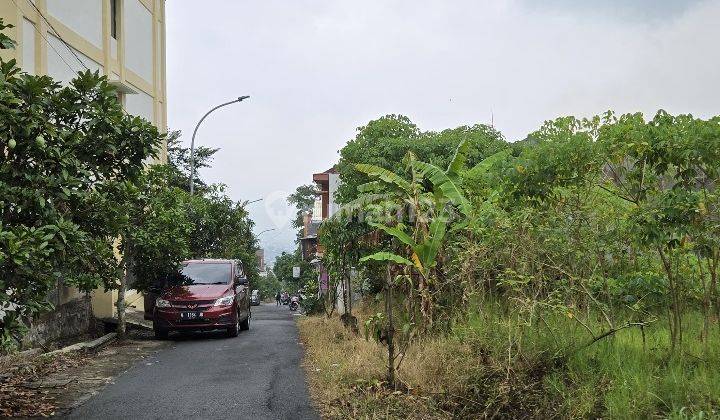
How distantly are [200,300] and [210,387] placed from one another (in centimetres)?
626

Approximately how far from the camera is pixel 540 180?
6594 millimetres

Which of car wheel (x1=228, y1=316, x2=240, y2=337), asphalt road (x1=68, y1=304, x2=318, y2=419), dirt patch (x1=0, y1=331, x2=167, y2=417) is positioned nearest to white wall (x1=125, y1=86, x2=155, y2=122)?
car wheel (x1=228, y1=316, x2=240, y2=337)

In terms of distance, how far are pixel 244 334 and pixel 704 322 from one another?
12.1 meters

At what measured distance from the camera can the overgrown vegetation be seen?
564 cm

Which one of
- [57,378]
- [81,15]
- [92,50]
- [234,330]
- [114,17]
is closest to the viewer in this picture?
[57,378]

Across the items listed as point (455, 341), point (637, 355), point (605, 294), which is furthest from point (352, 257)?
point (637, 355)

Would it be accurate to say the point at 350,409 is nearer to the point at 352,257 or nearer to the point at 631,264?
the point at 631,264

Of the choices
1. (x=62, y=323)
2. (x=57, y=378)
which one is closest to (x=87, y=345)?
(x=62, y=323)

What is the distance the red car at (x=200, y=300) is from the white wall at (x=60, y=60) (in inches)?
201

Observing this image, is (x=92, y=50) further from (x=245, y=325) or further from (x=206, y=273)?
(x=245, y=325)

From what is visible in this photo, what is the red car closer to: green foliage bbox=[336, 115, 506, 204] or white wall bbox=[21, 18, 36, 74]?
green foliage bbox=[336, 115, 506, 204]

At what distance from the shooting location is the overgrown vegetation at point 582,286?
564 centimetres

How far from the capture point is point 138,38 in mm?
20469

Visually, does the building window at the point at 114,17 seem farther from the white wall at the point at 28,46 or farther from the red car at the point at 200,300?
the red car at the point at 200,300
